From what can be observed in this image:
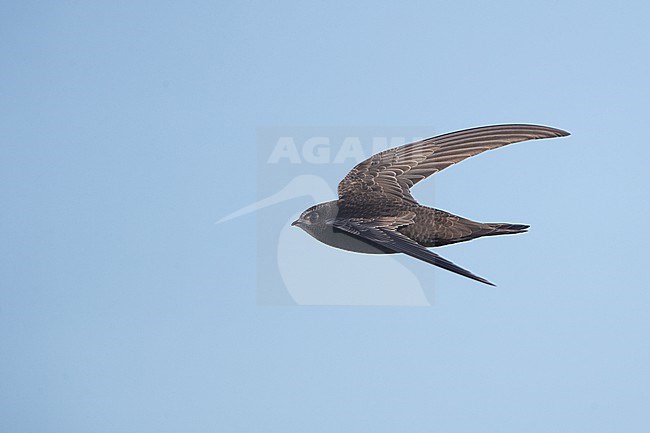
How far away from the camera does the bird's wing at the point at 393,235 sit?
5.79 meters

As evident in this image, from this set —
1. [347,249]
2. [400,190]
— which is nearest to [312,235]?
[347,249]

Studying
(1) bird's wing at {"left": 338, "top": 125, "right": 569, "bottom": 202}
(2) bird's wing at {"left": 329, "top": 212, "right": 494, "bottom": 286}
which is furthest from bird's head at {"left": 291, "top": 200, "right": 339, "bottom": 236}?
(1) bird's wing at {"left": 338, "top": 125, "right": 569, "bottom": 202}

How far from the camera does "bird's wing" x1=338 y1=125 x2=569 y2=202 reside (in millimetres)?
8320

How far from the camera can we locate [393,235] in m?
6.84

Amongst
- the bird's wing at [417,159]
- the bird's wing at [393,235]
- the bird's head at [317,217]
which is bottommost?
the bird's wing at [393,235]

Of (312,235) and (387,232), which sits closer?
(387,232)

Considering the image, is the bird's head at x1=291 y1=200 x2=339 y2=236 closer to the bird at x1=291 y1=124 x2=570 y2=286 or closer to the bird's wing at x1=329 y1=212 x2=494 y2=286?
the bird at x1=291 y1=124 x2=570 y2=286

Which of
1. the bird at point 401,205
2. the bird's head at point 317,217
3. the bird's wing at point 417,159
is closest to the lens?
the bird at point 401,205

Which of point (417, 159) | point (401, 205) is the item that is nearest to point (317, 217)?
point (401, 205)

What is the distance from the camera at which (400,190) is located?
332 inches

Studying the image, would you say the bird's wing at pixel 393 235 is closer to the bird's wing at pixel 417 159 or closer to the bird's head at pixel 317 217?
the bird's head at pixel 317 217

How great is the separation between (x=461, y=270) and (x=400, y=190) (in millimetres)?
2885

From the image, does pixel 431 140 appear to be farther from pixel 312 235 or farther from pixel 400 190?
pixel 312 235

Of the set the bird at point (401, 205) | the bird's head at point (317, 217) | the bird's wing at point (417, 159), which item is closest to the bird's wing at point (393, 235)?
the bird at point (401, 205)
